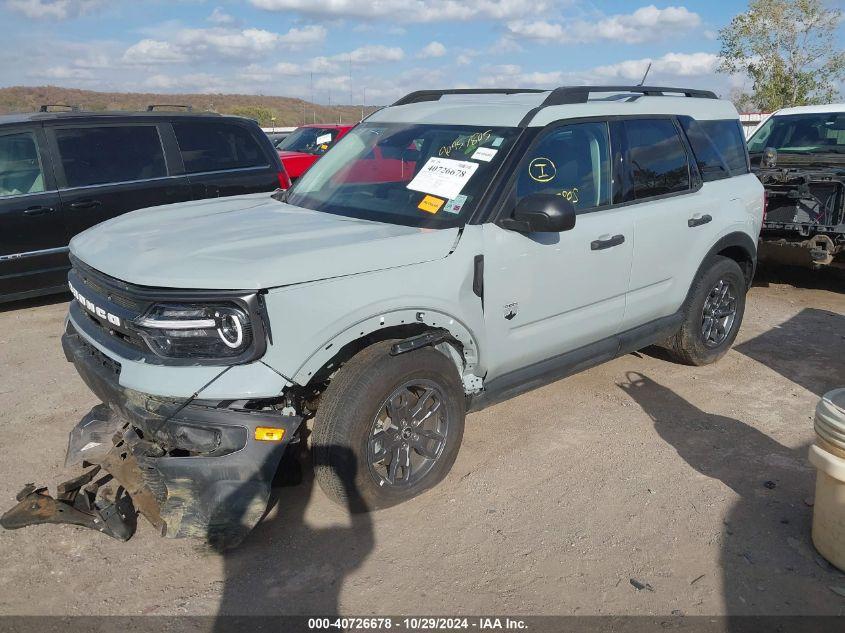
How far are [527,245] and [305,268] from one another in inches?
50.4

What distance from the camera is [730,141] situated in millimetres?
5188

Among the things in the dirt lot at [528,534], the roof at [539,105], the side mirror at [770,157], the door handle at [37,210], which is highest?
the roof at [539,105]

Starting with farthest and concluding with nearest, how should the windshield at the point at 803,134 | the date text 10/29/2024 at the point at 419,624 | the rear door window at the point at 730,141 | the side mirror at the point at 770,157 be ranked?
the windshield at the point at 803,134 → the side mirror at the point at 770,157 → the rear door window at the point at 730,141 → the date text 10/29/2024 at the point at 419,624

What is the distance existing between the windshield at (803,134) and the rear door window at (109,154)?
6936 mm

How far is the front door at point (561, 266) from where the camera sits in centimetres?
354

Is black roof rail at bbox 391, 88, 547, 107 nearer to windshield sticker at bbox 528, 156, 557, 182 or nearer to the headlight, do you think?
windshield sticker at bbox 528, 156, 557, 182

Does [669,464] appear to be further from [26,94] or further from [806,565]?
[26,94]

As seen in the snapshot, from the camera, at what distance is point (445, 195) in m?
3.56

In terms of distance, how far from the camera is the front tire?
10.00 ft

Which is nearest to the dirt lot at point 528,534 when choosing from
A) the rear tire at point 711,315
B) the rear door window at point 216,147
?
the rear tire at point 711,315

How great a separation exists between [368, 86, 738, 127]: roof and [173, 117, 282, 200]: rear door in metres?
3.01

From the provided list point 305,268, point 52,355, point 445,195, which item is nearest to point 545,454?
point 445,195

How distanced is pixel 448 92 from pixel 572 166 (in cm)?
113

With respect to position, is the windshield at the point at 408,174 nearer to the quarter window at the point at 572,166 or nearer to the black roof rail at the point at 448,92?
the quarter window at the point at 572,166
